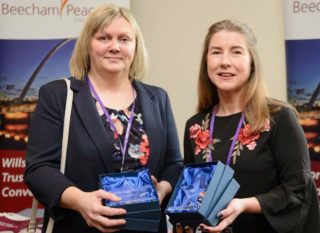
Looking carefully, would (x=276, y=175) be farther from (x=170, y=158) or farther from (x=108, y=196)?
(x=108, y=196)

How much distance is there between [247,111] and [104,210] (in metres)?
A: 0.69

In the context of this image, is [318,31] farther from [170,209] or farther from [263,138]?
[170,209]

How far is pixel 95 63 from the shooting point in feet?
6.27

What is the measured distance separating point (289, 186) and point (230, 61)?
51cm

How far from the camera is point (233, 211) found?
61.6 inches

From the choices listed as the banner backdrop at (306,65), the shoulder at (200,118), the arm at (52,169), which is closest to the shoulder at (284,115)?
the shoulder at (200,118)

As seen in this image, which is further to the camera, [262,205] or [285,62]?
[285,62]

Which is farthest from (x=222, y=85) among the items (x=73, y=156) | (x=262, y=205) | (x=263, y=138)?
(x=73, y=156)

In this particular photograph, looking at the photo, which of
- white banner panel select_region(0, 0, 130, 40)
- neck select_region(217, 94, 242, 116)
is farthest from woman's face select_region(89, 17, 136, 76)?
white banner panel select_region(0, 0, 130, 40)

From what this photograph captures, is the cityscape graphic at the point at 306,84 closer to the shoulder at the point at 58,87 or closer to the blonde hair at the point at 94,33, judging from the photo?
the blonde hair at the point at 94,33

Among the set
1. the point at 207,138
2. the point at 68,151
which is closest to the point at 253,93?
the point at 207,138

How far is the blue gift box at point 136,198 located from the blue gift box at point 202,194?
0.06 m

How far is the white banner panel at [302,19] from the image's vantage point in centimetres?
302

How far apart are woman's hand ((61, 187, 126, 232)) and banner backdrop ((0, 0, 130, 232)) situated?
143 centimetres
